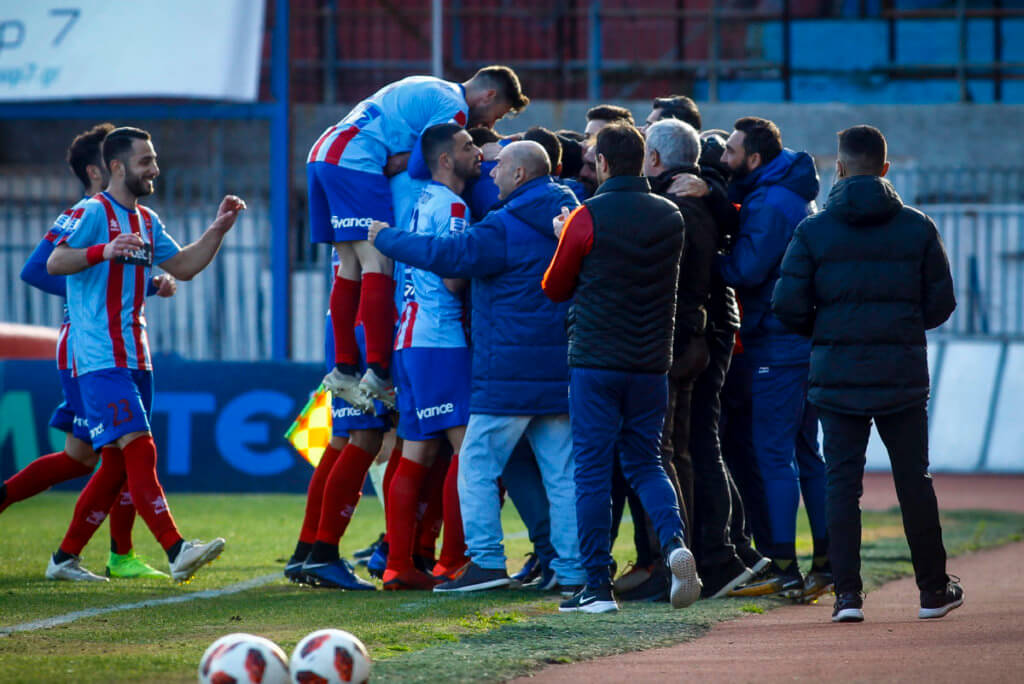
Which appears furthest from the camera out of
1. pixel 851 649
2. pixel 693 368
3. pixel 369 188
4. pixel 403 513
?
pixel 369 188

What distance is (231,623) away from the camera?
543 cm

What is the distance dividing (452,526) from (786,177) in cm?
228

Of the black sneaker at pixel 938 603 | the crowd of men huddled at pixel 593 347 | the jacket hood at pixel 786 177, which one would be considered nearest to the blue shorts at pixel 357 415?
the crowd of men huddled at pixel 593 347


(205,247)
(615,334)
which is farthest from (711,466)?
(205,247)

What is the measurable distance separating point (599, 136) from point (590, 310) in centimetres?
73

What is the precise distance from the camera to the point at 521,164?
625cm

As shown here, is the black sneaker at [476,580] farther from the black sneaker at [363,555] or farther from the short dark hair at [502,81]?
the short dark hair at [502,81]

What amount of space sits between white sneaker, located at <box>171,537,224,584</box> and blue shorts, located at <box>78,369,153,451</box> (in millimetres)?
658

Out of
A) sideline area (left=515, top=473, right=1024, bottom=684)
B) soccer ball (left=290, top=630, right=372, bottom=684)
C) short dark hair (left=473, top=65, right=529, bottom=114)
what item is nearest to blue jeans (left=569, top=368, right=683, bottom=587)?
sideline area (left=515, top=473, right=1024, bottom=684)

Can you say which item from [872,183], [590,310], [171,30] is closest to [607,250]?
[590,310]

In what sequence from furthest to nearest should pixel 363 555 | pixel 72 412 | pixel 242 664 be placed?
1. pixel 363 555
2. pixel 72 412
3. pixel 242 664

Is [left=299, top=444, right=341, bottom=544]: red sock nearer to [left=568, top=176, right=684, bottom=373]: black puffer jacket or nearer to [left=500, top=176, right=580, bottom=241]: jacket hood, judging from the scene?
[left=500, top=176, right=580, bottom=241]: jacket hood

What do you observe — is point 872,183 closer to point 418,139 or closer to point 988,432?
point 418,139

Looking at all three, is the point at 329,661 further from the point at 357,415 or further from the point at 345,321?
the point at 345,321
